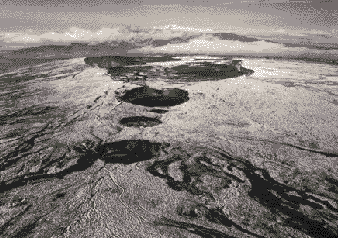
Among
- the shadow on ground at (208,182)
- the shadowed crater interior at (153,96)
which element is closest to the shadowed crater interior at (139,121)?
the shadow on ground at (208,182)

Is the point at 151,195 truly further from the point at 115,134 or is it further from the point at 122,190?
the point at 115,134

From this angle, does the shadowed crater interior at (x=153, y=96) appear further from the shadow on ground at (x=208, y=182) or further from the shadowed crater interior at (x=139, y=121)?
the shadow on ground at (x=208, y=182)

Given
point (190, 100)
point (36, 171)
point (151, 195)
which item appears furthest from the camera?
point (190, 100)

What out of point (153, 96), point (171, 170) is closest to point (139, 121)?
point (171, 170)

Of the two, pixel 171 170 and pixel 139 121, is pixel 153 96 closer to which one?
pixel 139 121

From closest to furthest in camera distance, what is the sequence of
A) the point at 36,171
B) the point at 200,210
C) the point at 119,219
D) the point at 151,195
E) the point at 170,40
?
the point at 119,219 < the point at 200,210 < the point at 151,195 < the point at 36,171 < the point at 170,40

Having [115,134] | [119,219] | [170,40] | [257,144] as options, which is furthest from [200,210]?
[170,40]

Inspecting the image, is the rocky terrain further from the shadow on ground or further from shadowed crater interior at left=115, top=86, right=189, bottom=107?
shadowed crater interior at left=115, top=86, right=189, bottom=107
